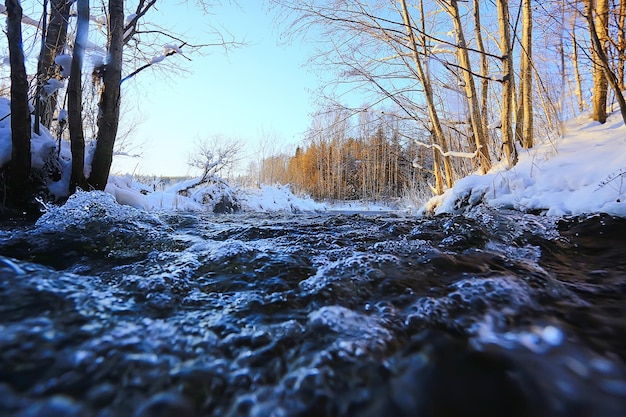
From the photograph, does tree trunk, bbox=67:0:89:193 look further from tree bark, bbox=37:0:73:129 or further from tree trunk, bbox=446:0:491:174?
tree trunk, bbox=446:0:491:174

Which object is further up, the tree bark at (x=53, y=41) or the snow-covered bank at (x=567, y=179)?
the tree bark at (x=53, y=41)

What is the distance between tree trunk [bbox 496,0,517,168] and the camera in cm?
439

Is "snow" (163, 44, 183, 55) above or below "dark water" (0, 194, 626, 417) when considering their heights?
above

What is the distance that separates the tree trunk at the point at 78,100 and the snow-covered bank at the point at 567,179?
15.8ft

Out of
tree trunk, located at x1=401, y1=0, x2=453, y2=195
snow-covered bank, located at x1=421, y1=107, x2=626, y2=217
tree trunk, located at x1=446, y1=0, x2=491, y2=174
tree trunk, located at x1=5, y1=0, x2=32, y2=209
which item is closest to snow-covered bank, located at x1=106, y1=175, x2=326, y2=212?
tree trunk, located at x1=5, y1=0, x2=32, y2=209

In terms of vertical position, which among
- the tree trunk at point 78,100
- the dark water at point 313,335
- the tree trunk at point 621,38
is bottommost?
the dark water at point 313,335

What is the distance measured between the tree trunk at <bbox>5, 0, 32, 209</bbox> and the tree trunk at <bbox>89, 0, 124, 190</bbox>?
0.61 metres

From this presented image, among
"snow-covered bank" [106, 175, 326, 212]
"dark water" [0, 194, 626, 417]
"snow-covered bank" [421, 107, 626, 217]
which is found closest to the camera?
"dark water" [0, 194, 626, 417]

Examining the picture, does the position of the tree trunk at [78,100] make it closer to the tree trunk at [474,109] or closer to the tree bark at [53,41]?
the tree bark at [53,41]

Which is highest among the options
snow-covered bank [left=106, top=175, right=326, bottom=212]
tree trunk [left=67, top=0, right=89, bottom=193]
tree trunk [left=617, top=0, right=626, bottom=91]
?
tree trunk [left=617, top=0, right=626, bottom=91]

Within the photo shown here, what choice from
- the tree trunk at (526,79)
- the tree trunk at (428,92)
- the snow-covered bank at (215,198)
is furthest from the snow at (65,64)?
the tree trunk at (526,79)

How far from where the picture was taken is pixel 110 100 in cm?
350

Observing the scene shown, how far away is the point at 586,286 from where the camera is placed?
1.20 m

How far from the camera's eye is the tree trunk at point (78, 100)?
128 inches
